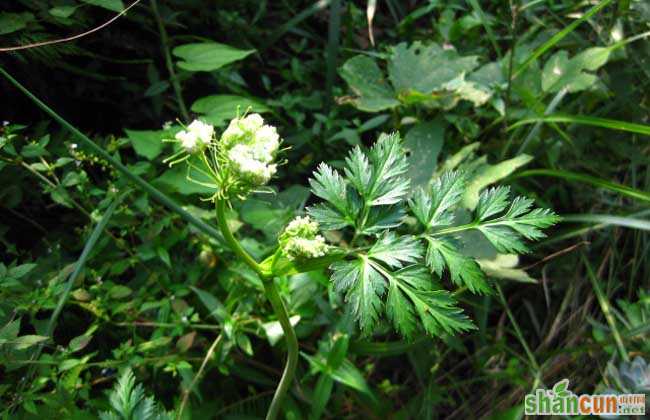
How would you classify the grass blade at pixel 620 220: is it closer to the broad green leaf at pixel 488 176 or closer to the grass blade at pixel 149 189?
the broad green leaf at pixel 488 176

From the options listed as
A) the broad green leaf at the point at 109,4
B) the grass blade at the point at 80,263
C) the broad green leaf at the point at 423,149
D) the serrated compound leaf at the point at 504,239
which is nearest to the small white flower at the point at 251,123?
the serrated compound leaf at the point at 504,239

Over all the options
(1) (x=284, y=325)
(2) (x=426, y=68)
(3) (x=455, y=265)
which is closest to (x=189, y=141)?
(1) (x=284, y=325)

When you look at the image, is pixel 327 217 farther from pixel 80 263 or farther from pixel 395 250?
pixel 80 263

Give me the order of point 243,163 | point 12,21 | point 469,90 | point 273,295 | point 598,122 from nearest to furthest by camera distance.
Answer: point 243,163
point 273,295
point 12,21
point 598,122
point 469,90

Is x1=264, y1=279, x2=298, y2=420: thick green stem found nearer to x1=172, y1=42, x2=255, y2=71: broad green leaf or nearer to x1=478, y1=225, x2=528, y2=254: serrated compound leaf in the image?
x1=478, y1=225, x2=528, y2=254: serrated compound leaf

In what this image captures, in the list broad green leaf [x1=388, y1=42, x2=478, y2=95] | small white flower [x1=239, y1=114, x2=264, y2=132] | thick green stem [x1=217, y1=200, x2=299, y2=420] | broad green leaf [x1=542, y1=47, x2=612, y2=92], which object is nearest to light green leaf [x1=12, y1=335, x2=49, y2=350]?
thick green stem [x1=217, y1=200, x2=299, y2=420]
